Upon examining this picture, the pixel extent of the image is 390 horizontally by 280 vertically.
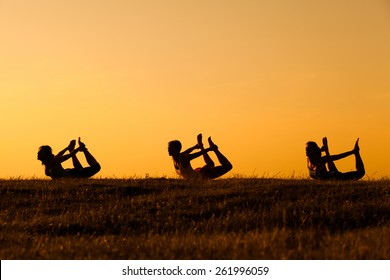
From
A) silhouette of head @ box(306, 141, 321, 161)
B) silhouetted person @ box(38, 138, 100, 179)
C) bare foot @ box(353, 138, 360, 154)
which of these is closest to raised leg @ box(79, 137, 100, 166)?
silhouetted person @ box(38, 138, 100, 179)

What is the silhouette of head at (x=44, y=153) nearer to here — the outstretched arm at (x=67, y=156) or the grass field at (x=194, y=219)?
the outstretched arm at (x=67, y=156)

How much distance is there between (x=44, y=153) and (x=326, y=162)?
30.9 feet

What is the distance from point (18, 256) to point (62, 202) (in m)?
9.01

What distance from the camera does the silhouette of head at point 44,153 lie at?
25094 mm

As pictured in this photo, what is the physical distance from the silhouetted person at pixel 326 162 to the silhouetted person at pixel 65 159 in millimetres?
7232

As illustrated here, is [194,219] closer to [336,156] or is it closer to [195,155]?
[195,155]

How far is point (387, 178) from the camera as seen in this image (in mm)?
24922

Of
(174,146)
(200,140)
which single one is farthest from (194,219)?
(200,140)

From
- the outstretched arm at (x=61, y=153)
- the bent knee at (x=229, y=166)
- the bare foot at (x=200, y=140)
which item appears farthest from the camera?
the outstretched arm at (x=61, y=153)

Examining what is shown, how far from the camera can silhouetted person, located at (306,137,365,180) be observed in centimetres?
2388

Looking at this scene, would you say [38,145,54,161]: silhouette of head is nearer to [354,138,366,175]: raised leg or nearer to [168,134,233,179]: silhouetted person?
[168,134,233,179]: silhouetted person

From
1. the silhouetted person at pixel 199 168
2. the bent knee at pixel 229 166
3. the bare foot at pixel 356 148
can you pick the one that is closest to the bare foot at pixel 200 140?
the silhouetted person at pixel 199 168
